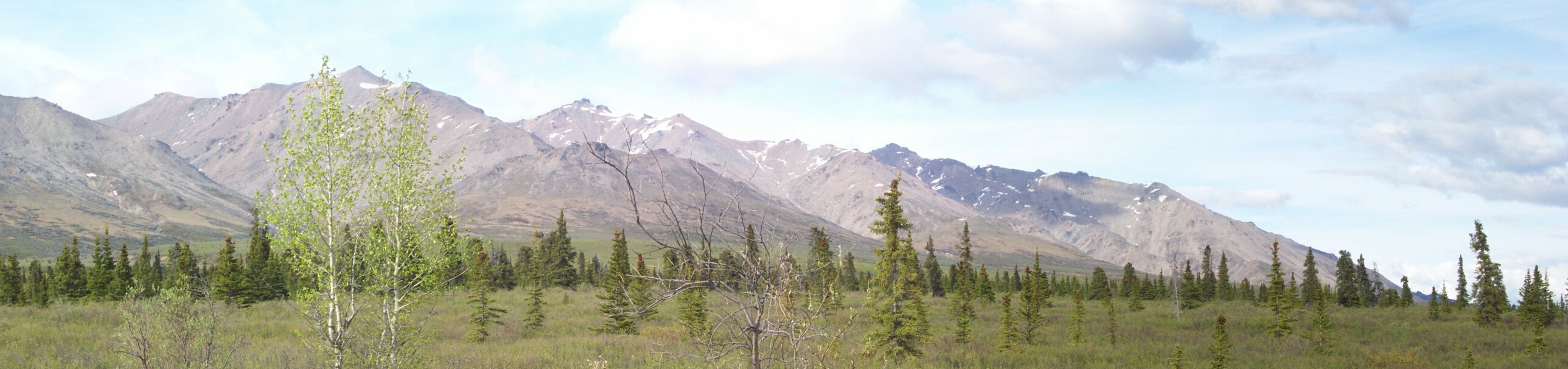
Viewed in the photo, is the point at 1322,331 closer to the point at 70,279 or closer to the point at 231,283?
the point at 231,283

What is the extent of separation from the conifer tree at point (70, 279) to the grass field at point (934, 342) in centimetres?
1783

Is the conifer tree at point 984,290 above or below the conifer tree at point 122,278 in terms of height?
below

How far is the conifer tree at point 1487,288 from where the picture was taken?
4947 cm

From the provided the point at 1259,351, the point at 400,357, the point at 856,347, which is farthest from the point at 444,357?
the point at 1259,351

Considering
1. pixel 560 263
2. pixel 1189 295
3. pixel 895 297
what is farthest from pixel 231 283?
pixel 1189 295

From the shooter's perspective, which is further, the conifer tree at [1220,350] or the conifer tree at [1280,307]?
the conifer tree at [1280,307]

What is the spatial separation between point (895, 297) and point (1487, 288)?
146 ft

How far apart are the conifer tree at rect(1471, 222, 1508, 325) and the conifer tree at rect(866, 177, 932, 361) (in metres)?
39.8

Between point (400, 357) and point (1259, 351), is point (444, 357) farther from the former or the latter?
point (1259, 351)

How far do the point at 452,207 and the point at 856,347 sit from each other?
19154mm

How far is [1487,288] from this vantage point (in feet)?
166

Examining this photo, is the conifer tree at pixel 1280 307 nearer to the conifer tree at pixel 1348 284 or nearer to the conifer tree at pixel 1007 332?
the conifer tree at pixel 1007 332

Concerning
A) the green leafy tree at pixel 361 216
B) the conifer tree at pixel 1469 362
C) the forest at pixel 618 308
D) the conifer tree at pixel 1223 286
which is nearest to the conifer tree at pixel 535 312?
the forest at pixel 618 308

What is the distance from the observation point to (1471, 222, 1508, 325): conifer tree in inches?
1948
